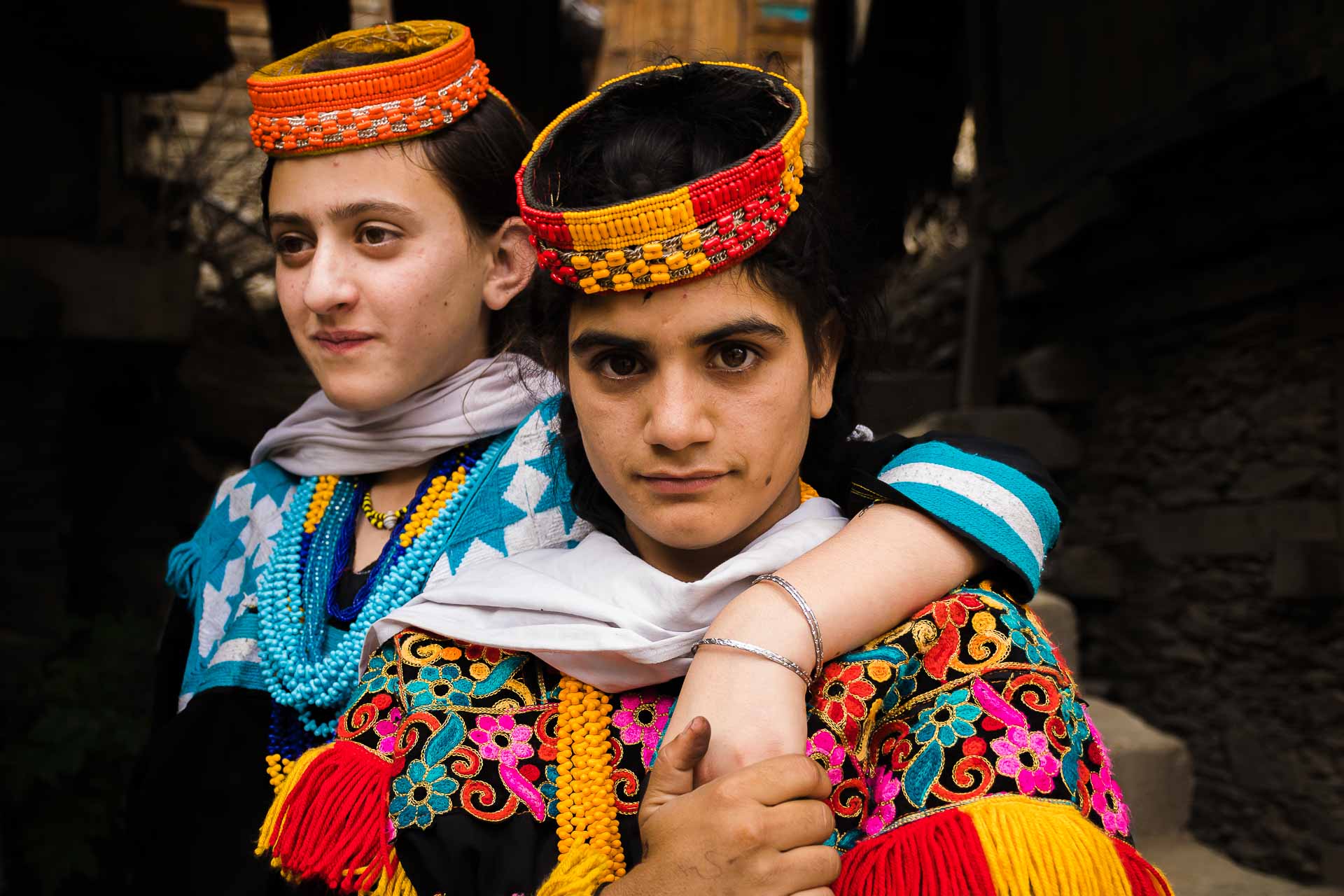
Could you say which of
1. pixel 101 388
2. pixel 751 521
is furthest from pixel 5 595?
pixel 751 521

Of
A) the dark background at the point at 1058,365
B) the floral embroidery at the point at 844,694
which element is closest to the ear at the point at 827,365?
the floral embroidery at the point at 844,694

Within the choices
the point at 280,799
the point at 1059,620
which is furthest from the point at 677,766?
the point at 1059,620

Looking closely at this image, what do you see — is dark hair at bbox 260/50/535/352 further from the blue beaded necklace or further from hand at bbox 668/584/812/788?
hand at bbox 668/584/812/788

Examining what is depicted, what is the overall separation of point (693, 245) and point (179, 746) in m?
1.18

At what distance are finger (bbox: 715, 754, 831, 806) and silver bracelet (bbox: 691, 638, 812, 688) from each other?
0.09m

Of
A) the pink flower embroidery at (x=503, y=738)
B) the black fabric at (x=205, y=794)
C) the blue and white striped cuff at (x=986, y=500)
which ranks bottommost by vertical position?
the black fabric at (x=205, y=794)

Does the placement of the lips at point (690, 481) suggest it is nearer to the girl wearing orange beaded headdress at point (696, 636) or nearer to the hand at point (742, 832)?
the girl wearing orange beaded headdress at point (696, 636)

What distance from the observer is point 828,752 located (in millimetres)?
1260

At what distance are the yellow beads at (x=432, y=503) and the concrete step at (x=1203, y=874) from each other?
→ 2492mm

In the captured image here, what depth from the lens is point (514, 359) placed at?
74.2 inches

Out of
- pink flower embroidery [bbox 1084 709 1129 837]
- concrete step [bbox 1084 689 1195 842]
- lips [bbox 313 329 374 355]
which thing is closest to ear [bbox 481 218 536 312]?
lips [bbox 313 329 374 355]

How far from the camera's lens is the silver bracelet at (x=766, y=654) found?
1.17 metres

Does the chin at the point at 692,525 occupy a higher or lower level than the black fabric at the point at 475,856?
higher

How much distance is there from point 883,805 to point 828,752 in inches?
3.1
